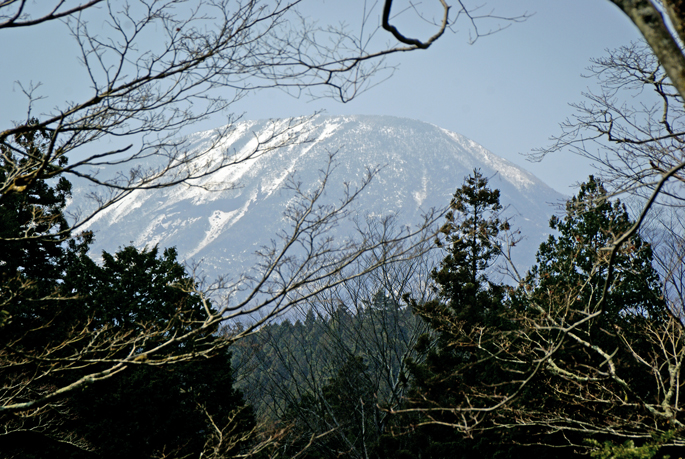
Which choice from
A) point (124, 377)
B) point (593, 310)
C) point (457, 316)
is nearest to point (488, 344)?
point (457, 316)

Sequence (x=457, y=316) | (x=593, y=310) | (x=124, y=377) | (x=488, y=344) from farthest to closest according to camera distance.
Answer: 1. (x=457, y=316)
2. (x=488, y=344)
3. (x=124, y=377)
4. (x=593, y=310)

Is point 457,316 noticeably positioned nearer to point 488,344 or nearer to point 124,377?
point 488,344

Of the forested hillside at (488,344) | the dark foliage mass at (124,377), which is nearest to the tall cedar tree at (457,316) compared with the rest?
the forested hillside at (488,344)

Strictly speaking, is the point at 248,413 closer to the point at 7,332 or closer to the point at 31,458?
the point at 31,458

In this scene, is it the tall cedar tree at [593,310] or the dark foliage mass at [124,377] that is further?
the dark foliage mass at [124,377]

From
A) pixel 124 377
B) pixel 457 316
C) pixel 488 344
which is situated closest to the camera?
pixel 124 377

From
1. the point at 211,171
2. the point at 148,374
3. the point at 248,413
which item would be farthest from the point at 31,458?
the point at 211,171

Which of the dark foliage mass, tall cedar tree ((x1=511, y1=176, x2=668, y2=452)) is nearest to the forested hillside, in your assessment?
tall cedar tree ((x1=511, y1=176, x2=668, y2=452))

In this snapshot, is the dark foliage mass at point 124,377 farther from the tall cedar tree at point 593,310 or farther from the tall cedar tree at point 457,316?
the tall cedar tree at point 593,310

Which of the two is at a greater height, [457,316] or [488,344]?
[457,316]

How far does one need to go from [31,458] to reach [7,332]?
9.51 ft

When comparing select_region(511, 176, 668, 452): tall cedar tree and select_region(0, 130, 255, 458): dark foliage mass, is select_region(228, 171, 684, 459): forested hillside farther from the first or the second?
select_region(0, 130, 255, 458): dark foliage mass

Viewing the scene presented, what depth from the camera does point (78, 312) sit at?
10922 millimetres

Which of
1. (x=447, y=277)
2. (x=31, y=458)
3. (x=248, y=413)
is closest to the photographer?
(x=31, y=458)
